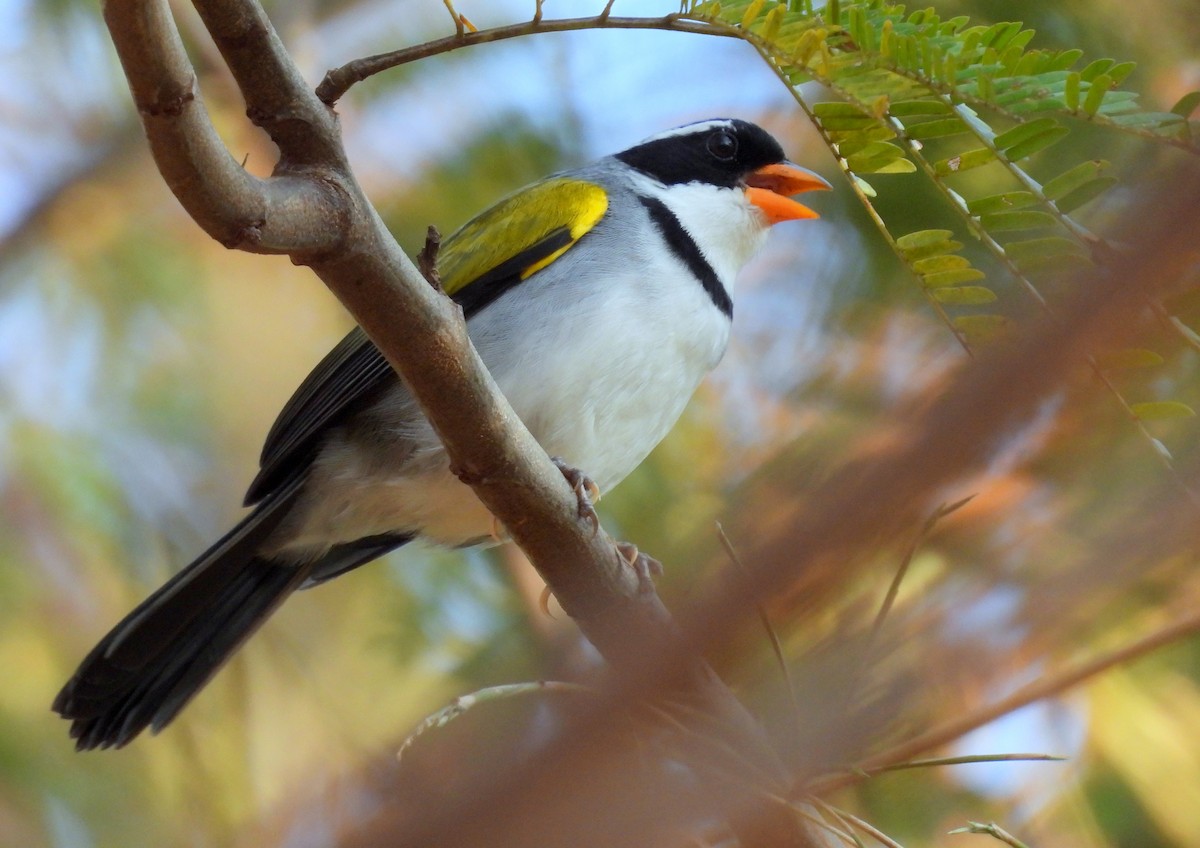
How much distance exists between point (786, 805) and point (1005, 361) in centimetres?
124

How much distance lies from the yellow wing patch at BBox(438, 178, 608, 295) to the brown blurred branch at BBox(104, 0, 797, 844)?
1055 millimetres

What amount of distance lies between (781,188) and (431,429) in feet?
5.14

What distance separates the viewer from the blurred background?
214cm

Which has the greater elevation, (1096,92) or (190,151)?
(190,151)

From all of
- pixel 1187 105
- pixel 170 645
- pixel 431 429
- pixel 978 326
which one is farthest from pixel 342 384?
pixel 1187 105

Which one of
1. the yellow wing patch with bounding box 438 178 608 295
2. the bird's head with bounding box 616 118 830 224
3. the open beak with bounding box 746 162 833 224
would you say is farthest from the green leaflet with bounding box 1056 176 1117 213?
the bird's head with bounding box 616 118 830 224

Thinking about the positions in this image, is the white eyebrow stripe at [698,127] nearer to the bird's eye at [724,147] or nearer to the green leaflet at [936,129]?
the bird's eye at [724,147]

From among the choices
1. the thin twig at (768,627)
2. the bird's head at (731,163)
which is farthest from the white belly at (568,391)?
the thin twig at (768,627)

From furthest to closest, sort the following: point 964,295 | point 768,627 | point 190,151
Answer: point 964,295 < point 190,151 < point 768,627

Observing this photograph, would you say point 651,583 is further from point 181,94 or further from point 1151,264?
point 1151,264

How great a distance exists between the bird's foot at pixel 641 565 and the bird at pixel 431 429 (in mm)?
394

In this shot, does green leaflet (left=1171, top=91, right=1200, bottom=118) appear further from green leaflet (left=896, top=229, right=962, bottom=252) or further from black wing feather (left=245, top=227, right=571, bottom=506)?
black wing feather (left=245, top=227, right=571, bottom=506)

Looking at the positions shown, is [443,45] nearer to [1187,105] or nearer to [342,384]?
[1187,105]

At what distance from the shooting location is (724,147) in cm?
434
